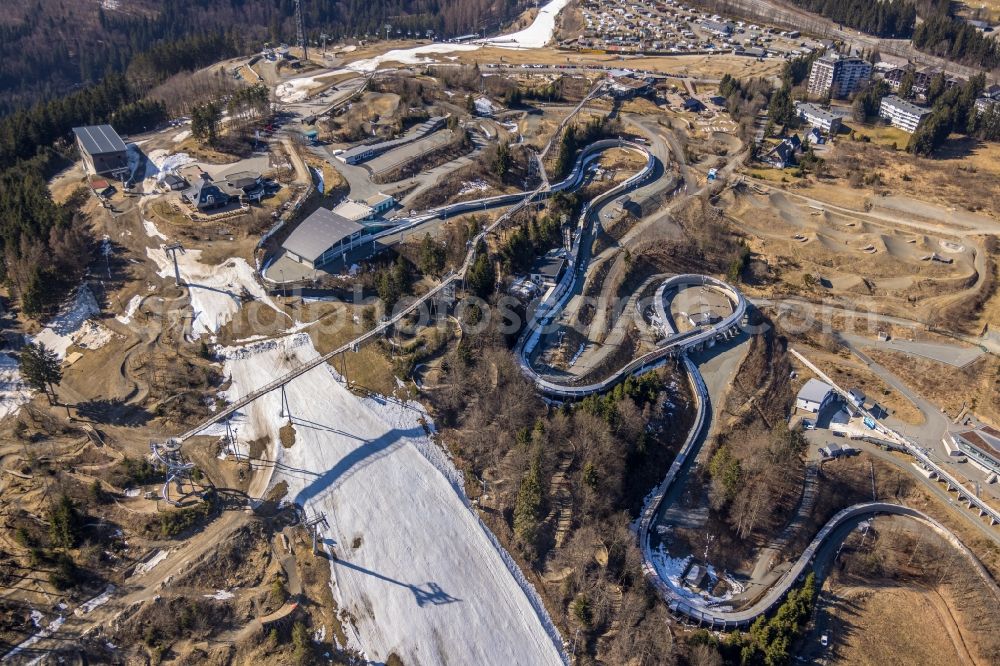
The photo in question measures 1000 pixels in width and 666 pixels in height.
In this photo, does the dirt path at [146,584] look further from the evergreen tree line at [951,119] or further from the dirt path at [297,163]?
the evergreen tree line at [951,119]

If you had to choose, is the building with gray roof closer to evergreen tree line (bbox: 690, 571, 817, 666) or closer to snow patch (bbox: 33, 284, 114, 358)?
evergreen tree line (bbox: 690, 571, 817, 666)

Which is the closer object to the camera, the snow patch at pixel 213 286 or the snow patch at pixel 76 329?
the snow patch at pixel 76 329

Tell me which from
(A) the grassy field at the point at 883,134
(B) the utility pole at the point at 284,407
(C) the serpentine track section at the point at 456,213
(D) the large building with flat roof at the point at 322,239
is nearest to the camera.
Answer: (C) the serpentine track section at the point at 456,213

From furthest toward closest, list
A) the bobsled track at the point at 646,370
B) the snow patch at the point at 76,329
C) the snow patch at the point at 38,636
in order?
the snow patch at the point at 76,329, the bobsled track at the point at 646,370, the snow patch at the point at 38,636

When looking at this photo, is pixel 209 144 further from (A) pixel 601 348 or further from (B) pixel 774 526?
(B) pixel 774 526

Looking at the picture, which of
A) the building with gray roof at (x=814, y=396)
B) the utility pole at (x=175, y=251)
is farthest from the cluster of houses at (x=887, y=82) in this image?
the utility pole at (x=175, y=251)

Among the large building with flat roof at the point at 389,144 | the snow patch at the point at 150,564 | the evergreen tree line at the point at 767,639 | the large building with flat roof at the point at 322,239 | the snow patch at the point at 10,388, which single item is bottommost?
the evergreen tree line at the point at 767,639

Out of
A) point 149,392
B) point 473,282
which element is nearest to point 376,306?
point 473,282

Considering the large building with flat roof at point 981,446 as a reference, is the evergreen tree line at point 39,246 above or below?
above
